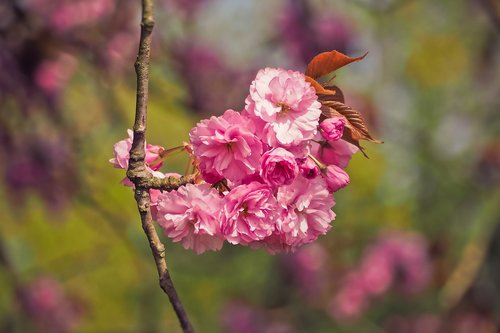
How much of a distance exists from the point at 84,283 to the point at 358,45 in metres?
2.56

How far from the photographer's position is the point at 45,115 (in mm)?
2693

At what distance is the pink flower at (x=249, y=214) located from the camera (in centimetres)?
76

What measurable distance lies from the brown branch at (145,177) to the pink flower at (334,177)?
0.49 feet

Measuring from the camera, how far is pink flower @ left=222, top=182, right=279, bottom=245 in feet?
2.49

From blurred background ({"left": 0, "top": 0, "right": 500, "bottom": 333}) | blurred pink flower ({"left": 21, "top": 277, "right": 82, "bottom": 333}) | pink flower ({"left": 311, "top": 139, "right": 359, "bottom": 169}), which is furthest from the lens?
blurred pink flower ({"left": 21, "top": 277, "right": 82, "bottom": 333})

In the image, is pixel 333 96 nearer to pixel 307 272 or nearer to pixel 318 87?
pixel 318 87

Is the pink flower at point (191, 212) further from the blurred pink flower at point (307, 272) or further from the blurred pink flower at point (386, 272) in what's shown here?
the blurred pink flower at point (386, 272)

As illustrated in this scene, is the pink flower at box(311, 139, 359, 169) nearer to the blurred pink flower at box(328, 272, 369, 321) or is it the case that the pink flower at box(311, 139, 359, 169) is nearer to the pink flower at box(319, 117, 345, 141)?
the pink flower at box(319, 117, 345, 141)

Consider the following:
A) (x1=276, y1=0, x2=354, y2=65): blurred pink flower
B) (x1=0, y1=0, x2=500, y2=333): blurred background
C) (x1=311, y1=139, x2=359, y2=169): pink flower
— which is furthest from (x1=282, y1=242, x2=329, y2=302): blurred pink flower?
(x1=311, y1=139, x2=359, y2=169): pink flower

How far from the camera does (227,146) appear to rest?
75 cm

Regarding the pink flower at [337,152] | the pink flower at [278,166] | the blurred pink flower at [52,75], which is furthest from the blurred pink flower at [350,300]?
the pink flower at [278,166]

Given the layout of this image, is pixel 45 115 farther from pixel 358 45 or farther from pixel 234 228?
pixel 234 228

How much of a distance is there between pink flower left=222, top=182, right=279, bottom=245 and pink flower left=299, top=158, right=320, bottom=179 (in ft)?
0.14

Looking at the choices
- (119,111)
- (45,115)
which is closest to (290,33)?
(119,111)
